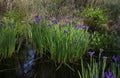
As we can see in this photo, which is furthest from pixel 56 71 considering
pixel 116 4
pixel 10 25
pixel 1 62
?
pixel 116 4

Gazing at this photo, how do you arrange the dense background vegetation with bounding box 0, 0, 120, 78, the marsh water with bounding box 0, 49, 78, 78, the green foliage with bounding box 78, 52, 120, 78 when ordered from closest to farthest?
the green foliage with bounding box 78, 52, 120, 78 → the marsh water with bounding box 0, 49, 78, 78 → the dense background vegetation with bounding box 0, 0, 120, 78

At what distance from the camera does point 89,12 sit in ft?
27.2

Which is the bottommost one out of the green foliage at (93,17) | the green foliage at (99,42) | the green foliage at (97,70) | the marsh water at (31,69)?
the marsh water at (31,69)

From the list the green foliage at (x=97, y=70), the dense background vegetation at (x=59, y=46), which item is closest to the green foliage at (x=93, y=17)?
the dense background vegetation at (x=59, y=46)

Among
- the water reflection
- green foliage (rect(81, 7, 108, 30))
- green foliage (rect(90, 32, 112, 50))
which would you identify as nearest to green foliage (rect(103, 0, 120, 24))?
green foliage (rect(81, 7, 108, 30))

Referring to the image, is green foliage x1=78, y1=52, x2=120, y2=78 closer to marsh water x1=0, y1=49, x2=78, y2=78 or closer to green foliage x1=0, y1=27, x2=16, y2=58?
marsh water x1=0, y1=49, x2=78, y2=78

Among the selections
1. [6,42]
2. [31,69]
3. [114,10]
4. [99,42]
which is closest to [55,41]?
[31,69]

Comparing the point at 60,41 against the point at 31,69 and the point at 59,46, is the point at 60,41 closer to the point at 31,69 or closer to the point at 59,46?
the point at 59,46

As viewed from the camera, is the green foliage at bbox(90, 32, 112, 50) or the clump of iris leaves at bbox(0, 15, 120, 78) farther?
the green foliage at bbox(90, 32, 112, 50)

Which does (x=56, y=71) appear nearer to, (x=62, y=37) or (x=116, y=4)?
(x=62, y=37)

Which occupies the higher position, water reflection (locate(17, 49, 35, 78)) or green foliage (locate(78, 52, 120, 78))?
green foliage (locate(78, 52, 120, 78))

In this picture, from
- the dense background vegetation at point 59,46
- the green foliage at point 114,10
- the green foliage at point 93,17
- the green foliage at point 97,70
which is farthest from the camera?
the green foliage at point 93,17

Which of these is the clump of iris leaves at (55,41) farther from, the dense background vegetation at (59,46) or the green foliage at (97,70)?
the green foliage at (97,70)

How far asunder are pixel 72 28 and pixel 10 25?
4.02 feet
